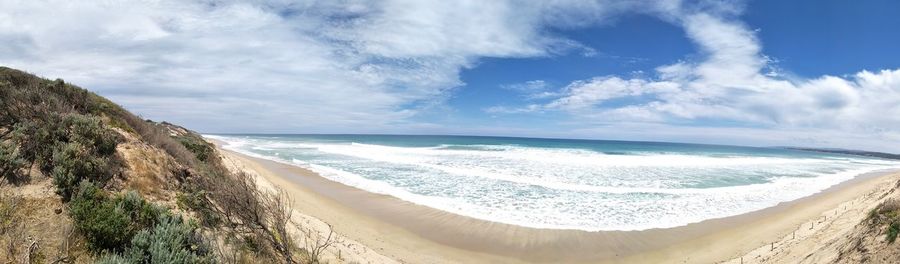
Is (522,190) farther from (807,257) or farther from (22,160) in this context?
(22,160)

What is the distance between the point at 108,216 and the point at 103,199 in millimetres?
854

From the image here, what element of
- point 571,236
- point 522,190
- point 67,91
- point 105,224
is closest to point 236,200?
point 105,224

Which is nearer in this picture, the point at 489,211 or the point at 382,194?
the point at 489,211

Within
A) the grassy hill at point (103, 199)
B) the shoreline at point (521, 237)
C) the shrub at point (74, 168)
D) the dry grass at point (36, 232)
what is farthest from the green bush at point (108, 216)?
the shoreline at point (521, 237)

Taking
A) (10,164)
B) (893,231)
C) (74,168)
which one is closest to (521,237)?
(893,231)

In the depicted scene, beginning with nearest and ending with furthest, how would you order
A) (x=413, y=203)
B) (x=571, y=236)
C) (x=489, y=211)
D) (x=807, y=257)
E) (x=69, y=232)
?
(x=69, y=232), (x=807, y=257), (x=571, y=236), (x=489, y=211), (x=413, y=203)

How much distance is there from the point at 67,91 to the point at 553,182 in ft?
65.5

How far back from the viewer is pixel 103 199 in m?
5.47

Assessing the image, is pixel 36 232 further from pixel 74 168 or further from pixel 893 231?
pixel 893 231

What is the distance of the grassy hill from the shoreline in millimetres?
4514

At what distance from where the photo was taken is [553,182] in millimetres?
22609

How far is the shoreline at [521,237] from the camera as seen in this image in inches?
425

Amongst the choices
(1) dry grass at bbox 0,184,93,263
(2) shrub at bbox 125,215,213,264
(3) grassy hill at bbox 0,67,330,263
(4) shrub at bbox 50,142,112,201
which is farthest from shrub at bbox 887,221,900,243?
(4) shrub at bbox 50,142,112,201

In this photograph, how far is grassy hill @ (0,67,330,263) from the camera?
15.1ft
